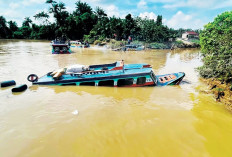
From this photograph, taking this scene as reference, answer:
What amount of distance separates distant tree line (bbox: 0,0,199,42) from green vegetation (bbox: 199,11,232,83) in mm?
38417

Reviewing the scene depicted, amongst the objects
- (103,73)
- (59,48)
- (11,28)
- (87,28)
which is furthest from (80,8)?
(103,73)

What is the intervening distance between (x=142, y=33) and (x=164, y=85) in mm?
44413

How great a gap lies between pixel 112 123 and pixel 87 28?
263 feet

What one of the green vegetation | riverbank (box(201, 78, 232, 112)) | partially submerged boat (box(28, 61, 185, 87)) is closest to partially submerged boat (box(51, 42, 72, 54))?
partially submerged boat (box(28, 61, 185, 87))

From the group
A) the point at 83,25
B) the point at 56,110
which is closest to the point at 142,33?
the point at 83,25

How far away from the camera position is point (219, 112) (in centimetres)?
784

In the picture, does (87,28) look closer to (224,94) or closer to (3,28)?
(3,28)

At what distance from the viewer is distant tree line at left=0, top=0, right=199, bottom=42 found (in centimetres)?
5112

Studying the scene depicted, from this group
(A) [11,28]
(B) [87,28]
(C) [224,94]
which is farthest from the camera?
(A) [11,28]

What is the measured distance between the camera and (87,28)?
79125mm

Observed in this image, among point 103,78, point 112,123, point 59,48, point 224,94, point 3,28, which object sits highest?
point 3,28

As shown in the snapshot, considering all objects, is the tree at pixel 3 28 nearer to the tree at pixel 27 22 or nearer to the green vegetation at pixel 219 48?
the tree at pixel 27 22

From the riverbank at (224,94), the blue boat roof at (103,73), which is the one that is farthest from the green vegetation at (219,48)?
the blue boat roof at (103,73)

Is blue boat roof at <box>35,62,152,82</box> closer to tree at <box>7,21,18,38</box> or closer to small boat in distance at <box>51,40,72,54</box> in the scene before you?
small boat in distance at <box>51,40,72,54</box>
